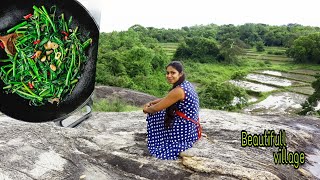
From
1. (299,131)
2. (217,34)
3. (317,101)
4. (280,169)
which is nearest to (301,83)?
(317,101)

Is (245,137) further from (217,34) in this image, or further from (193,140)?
(217,34)

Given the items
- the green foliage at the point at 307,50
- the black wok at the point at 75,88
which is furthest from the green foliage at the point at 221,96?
the green foliage at the point at 307,50

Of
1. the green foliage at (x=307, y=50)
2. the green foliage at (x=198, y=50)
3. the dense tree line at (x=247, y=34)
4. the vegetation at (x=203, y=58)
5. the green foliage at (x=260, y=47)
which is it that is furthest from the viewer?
the dense tree line at (x=247, y=34)

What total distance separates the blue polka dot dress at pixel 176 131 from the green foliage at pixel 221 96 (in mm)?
12668

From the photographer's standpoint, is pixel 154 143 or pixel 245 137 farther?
pixel 245 137

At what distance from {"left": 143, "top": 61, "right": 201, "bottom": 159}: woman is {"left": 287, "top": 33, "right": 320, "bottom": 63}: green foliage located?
28.8 m

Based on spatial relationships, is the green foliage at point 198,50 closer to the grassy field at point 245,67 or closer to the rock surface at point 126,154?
the grassy field at point 245,67

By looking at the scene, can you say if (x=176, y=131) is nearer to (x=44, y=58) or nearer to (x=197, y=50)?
(x=44, y=58)

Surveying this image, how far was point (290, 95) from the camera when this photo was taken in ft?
70.5

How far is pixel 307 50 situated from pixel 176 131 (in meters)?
29.7

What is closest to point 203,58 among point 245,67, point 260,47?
point 245,67

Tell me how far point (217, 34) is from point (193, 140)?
46.0 m

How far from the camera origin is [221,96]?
17.3 m

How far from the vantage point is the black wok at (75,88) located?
140 inches
